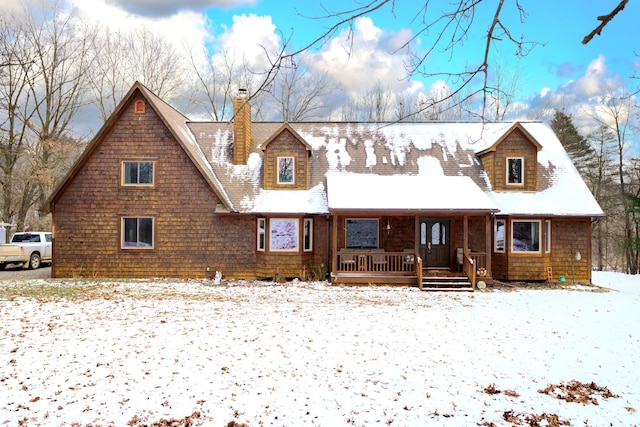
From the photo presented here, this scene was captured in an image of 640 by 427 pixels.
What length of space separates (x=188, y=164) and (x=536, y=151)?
1424cm

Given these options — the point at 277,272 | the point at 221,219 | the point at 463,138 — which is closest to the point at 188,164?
the point at 221,219

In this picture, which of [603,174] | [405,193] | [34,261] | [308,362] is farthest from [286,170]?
[603,174]

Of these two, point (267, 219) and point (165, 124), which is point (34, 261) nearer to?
point (165, 124)

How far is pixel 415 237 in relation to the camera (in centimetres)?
1652

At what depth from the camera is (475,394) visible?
573 centimetres

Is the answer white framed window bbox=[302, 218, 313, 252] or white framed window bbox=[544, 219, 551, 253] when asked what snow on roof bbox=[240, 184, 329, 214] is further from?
white framed window bbox=[544, 219, 551, 253]

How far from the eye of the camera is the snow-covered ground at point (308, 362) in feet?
16.9

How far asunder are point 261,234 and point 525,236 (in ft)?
34.5

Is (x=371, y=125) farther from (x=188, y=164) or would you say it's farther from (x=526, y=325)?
(x=526, y=325)

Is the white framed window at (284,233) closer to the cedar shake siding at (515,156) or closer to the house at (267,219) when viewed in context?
the house at (267,219)

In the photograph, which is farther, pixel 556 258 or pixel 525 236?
pixel 556 258

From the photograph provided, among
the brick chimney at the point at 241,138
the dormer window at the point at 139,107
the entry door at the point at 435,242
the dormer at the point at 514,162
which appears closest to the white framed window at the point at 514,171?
the dormer at the point at 514,162

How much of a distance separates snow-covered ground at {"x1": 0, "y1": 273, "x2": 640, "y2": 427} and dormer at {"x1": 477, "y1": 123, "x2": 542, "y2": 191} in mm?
6835

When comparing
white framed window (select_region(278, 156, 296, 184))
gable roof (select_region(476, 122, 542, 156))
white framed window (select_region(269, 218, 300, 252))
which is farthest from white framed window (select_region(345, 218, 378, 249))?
gable roof (select_region(476, 122, 542, 156))
